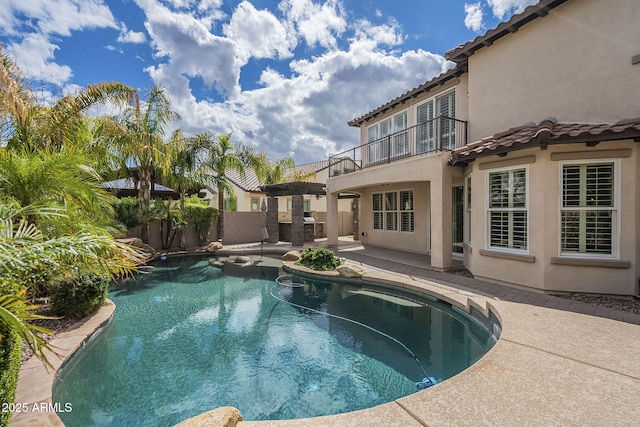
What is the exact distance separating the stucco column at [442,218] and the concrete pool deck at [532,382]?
423 cm

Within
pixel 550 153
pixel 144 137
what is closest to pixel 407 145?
pixel 550 153

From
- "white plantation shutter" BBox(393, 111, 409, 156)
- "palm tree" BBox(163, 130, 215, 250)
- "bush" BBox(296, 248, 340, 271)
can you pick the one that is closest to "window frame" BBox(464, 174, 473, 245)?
"white plantation shutter" BBox(393, 111, 409, 156)

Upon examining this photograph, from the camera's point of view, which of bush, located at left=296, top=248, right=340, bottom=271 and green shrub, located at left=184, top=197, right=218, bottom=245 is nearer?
bush, located at left=296, top=248, right=340, bottom=271

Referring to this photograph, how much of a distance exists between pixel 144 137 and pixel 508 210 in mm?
15807

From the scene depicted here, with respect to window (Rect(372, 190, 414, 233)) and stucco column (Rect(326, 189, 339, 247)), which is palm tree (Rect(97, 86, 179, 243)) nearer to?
stucco column (Rect(326, 189, 339, 247))

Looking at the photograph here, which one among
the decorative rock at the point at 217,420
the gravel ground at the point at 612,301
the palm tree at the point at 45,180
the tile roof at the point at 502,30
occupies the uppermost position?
the tile roof at the point at 502,30

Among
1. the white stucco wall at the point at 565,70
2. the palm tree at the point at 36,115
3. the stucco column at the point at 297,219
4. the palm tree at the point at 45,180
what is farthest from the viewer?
the stucco column at the point at 297,219

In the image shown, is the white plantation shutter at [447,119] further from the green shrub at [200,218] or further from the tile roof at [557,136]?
the green shrub at [200,218]

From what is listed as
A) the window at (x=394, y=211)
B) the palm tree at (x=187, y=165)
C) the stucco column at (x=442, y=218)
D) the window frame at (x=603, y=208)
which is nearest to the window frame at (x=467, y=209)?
the stucco column at (x=442, y=218)

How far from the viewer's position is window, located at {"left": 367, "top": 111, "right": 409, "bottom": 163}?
14.2m

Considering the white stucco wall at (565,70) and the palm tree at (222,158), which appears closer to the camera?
the white stucco wall at (565,70)

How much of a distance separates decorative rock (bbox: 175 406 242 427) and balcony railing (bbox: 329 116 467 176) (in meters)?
10.1

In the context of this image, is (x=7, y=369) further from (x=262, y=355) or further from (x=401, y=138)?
(x=401, y=138)

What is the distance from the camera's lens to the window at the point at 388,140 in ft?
46.5
